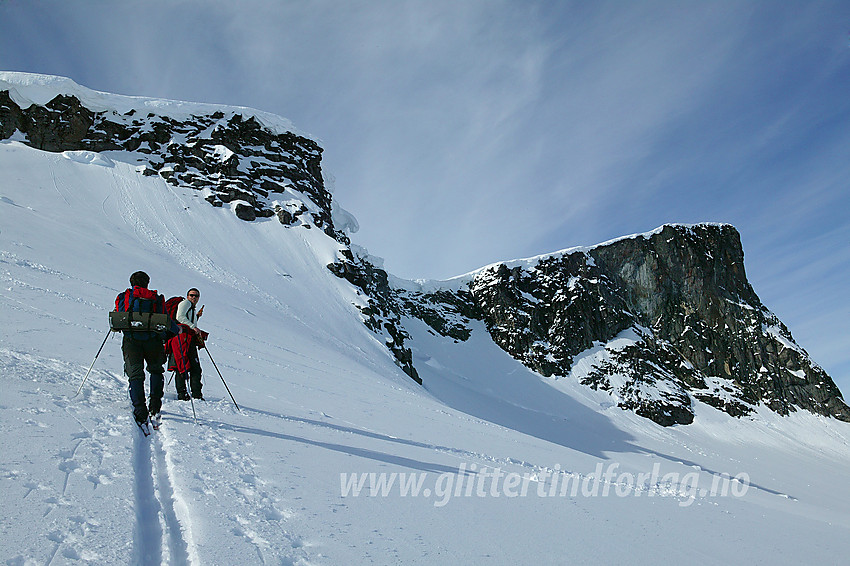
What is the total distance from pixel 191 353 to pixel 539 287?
5450 cm

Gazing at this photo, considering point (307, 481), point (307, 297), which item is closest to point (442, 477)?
point (307, 481)

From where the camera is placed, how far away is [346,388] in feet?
34.3

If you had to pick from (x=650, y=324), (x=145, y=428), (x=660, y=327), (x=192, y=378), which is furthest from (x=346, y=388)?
(x=660, y=327)

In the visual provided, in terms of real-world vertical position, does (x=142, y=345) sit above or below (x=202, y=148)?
below

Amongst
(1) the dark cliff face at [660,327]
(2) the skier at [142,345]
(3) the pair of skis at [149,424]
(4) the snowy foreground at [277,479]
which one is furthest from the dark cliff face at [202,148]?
(3) the pair of skis at [149,424]

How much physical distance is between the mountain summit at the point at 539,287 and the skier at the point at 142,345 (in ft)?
75.0

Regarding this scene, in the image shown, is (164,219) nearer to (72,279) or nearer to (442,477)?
(72,279)

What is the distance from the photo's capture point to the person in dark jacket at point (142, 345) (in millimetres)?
4965

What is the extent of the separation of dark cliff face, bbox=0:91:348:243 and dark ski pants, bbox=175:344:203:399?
30349mm

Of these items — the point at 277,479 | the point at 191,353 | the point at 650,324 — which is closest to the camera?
the point at 277,479

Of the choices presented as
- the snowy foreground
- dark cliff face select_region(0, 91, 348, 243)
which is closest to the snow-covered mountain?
the snowy foreground

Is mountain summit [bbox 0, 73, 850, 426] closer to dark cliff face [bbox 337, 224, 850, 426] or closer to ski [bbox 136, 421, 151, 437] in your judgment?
dark cliff face [bbox 337, 224, 850, 426]

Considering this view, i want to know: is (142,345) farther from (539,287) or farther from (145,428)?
(539,287)

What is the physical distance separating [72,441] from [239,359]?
23.0ft
